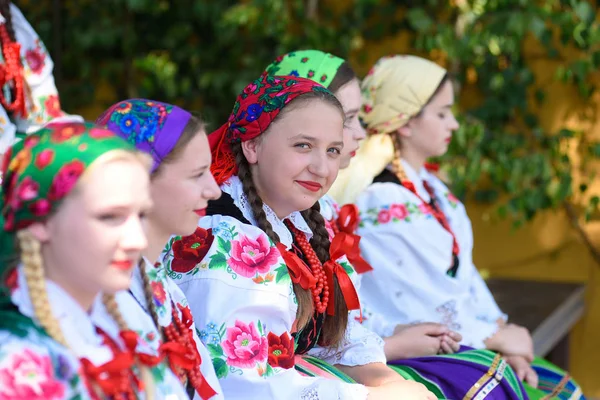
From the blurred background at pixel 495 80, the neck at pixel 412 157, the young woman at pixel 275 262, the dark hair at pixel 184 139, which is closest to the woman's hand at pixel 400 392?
the young woman at pixel 275 262

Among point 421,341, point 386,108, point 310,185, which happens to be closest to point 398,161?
point 386,108

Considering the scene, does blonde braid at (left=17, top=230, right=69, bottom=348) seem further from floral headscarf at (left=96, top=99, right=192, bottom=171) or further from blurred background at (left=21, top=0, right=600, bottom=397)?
blurred background at (left=21, top=0, right=600, bottom=397)

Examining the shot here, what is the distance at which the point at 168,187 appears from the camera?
5.83 ft

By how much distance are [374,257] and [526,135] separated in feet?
7.67

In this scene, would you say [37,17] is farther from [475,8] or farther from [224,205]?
[224,205]

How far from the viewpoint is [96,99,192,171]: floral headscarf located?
1760 millimetres

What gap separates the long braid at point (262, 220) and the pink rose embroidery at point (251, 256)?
66 mm

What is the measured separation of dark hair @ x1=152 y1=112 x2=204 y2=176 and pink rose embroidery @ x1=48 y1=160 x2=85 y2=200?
30 cm

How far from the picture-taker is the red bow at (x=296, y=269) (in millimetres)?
2219

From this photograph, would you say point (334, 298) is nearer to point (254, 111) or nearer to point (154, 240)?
point (254, 111)

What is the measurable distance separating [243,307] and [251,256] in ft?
0.43

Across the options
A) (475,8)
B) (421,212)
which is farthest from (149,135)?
(475,8)

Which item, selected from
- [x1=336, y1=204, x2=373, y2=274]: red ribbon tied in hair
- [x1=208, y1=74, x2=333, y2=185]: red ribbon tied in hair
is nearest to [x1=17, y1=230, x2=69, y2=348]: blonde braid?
[x1=208, y1=74, x2=333, y2=185]: red ribbon tied in hair

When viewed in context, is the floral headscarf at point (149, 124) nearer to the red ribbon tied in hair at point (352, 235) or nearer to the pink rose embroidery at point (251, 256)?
the pink rose embroidery at point (251, 256)
